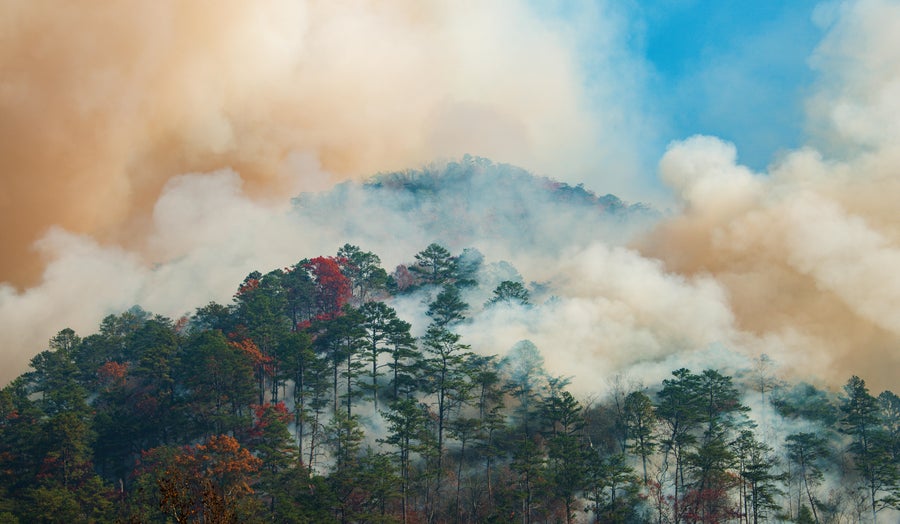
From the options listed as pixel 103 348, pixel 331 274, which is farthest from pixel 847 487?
pixel 103 348

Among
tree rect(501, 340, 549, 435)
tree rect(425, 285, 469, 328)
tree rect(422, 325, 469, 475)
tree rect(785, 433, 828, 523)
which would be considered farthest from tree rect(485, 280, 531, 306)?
tree rect(785, 433, 828, 523)

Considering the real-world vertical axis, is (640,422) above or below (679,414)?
below

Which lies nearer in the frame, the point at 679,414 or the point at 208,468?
the point at 208,468

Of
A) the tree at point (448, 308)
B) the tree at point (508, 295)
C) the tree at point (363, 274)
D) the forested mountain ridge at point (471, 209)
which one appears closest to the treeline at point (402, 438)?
the tree at point (448, 308)

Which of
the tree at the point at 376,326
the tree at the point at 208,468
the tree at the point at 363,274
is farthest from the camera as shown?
the tree at the point at 363,274

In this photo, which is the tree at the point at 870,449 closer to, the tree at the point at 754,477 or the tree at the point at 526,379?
the tree at the point at 754,477

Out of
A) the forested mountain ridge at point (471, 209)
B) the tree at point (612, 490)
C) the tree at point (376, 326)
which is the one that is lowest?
the tree at point (612, 490)

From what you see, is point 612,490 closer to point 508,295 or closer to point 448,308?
point 448,308

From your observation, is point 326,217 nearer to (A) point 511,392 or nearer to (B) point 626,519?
(A) point 511,392

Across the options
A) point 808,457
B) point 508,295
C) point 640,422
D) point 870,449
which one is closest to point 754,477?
point 640,422
